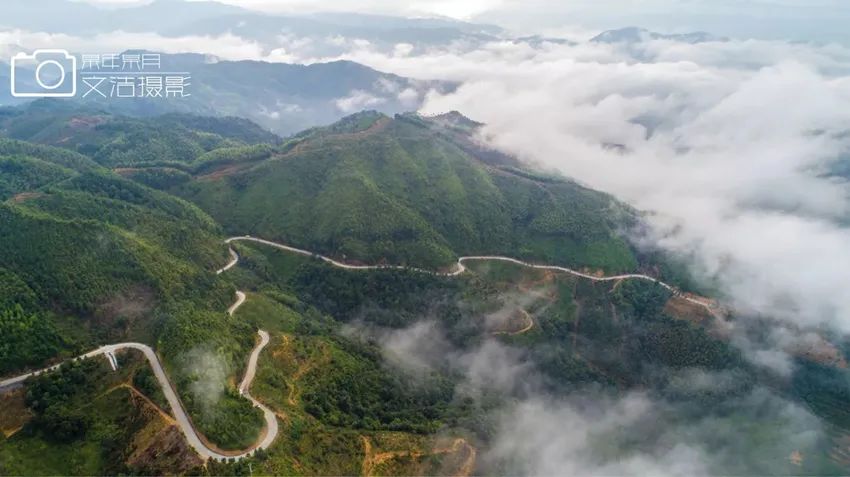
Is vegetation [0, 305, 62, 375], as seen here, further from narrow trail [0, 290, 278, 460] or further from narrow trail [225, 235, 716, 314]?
narrow trail [225, 235, 716, 314]

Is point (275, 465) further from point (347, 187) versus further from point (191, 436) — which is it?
point (347, 187)

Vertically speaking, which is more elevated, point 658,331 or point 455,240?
point 455,240

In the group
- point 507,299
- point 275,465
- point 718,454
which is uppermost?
point 275,465

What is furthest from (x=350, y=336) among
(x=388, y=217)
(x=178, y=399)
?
(x=388, y=217)

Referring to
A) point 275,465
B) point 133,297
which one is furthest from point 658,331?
point 133,297

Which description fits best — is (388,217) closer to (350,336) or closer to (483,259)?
(483,259)

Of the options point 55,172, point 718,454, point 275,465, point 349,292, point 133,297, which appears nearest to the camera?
point 275,465

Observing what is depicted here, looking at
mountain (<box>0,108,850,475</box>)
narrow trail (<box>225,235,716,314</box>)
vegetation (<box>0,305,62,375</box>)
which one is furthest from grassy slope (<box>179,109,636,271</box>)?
vegetation (<box>0,305,62,375</box>)
